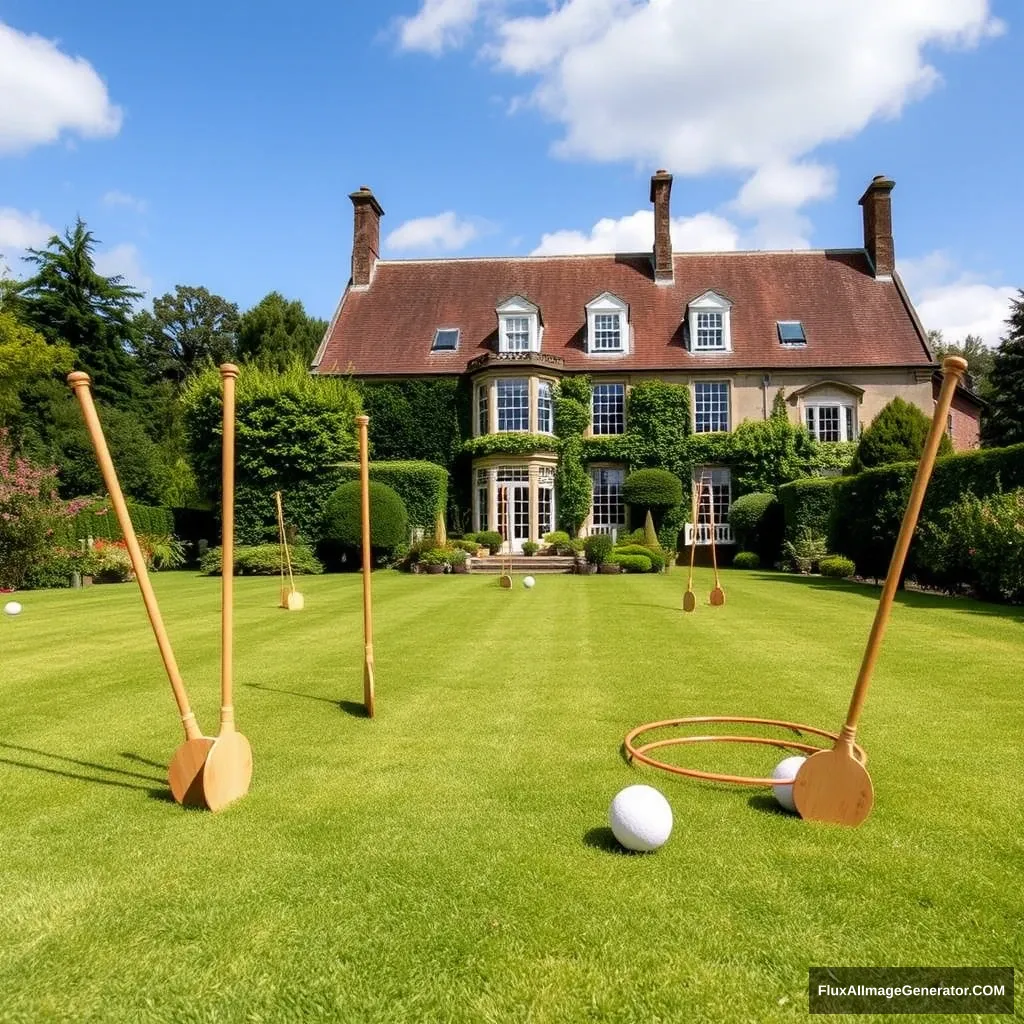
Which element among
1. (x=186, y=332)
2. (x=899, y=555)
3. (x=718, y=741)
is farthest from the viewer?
(x=186, y=332)

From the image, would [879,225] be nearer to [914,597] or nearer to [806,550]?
[806,550]

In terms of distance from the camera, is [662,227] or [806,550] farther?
[662,227]

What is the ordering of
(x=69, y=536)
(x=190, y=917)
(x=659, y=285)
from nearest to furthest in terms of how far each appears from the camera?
1. (x=190, y=917)
2. (x=69, y=536)
3. (x=659, y=285)

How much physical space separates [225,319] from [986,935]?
213 ft

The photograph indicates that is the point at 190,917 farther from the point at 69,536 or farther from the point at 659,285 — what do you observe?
the point at 659,285

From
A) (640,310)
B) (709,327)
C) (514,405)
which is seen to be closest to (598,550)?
(514,405)

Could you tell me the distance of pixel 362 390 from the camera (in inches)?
1207

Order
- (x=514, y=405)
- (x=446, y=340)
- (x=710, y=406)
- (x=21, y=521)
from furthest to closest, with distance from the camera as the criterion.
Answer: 1. (x=446, y=340)
2. (x=710, y=406)
3. (x=514, y=405)
4. (x=21, y=521)

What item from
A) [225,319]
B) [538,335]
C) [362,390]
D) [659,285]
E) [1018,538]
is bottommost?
[1018,538]

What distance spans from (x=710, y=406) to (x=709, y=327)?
10.2ft

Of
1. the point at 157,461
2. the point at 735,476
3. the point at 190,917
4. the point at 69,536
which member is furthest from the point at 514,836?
the point at 157,461

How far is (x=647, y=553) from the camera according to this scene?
24266 mm


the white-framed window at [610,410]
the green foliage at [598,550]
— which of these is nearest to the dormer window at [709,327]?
the white-framed window at [610,410]

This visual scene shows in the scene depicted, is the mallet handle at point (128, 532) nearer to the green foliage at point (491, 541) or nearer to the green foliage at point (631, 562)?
the green foliage at point (631, 562)
